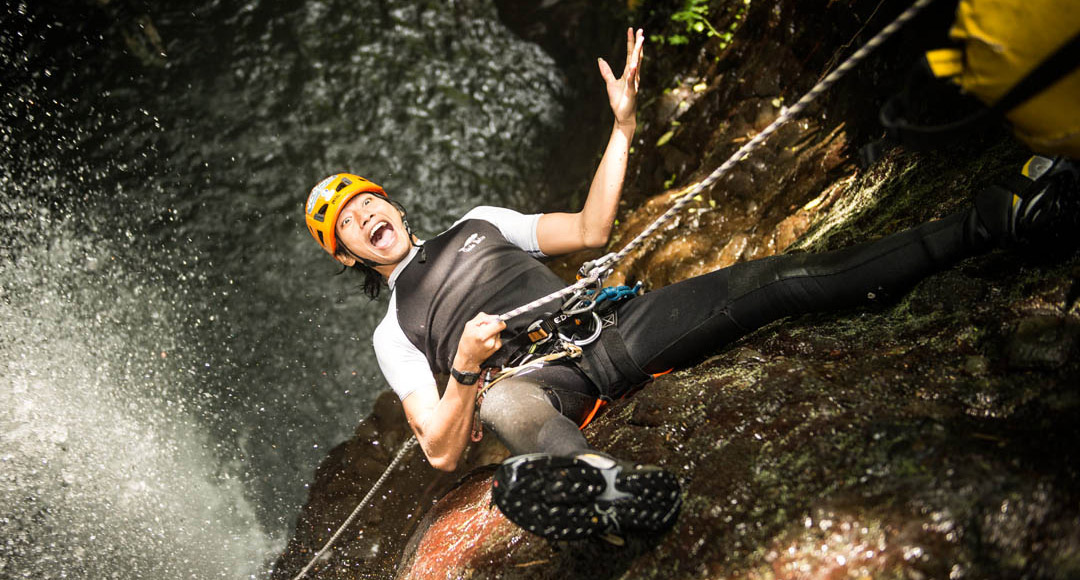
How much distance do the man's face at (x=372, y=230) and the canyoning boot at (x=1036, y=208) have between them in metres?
2.89

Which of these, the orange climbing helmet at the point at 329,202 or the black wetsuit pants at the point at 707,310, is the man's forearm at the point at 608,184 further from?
the orange climbing helmet at the point at 329,202

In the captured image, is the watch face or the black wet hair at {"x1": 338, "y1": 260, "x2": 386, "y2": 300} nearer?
the watch face

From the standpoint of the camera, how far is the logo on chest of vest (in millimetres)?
3248

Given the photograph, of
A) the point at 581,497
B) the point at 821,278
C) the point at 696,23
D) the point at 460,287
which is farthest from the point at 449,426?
the point at 696,23

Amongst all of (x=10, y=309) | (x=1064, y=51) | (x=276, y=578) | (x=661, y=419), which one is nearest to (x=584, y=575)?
(x=661, y=419)

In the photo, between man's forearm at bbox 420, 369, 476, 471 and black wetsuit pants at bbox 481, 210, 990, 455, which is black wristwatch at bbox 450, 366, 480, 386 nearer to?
man's forearm at bbox 420, 369, 476, 471

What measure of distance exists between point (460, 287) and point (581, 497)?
5.31 feet

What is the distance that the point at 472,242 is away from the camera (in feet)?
10.8

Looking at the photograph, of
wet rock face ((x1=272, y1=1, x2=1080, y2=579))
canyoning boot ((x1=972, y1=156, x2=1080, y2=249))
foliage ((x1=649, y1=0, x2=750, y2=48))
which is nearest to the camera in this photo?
wet rock face ((x1=272, y1=1, x2=1080, y2=579))

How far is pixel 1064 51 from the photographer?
1472 millimetres

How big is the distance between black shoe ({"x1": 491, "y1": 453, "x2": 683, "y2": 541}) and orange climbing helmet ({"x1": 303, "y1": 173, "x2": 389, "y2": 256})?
7.37 feet

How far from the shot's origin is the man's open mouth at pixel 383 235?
341cm

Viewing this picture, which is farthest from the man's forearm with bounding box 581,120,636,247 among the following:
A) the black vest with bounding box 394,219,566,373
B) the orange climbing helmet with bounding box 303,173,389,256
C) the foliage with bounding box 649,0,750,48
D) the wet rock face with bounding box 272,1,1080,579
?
the foliage with bounding box 649,0,750,48

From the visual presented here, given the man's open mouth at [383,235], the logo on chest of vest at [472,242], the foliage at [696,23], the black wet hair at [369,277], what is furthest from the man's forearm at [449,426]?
the foliage at [696,23]
